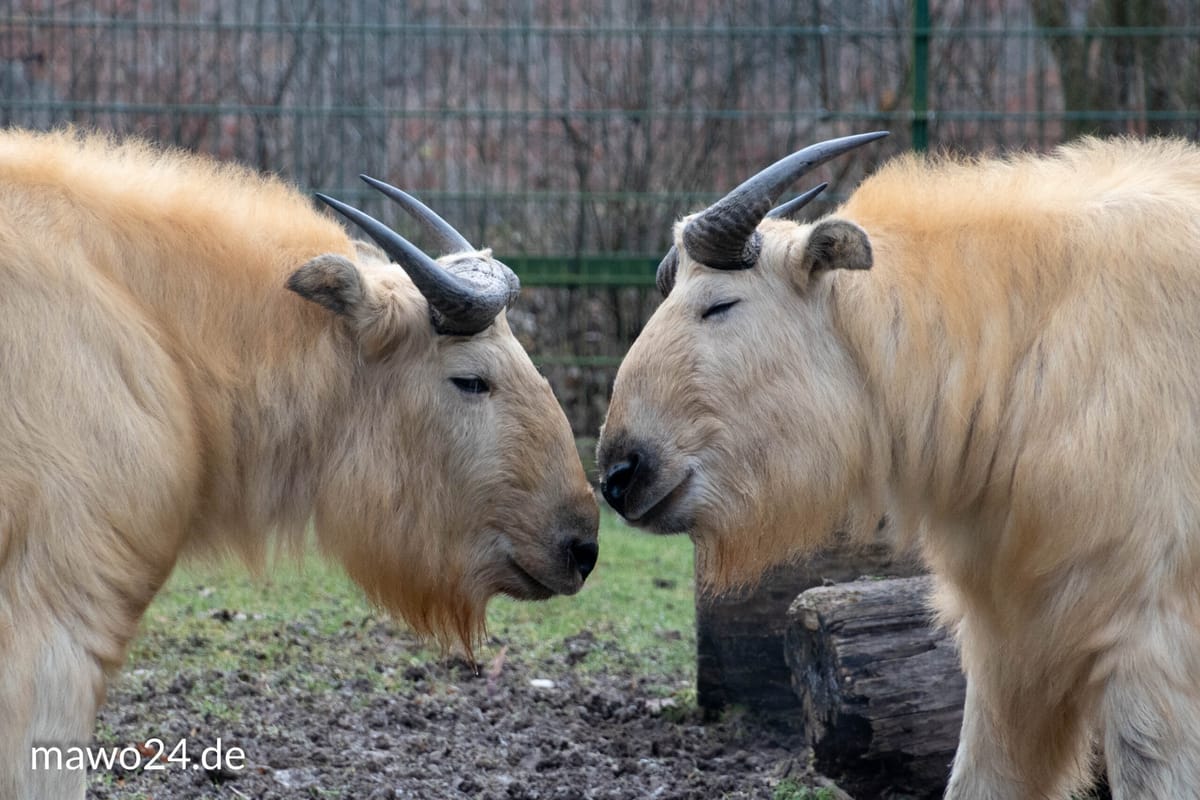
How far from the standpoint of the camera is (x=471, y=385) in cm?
405

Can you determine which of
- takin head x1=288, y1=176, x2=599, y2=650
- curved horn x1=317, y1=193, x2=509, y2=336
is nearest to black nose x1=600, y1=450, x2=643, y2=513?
takin head x1=288, y1=176, x2=599, y2=650

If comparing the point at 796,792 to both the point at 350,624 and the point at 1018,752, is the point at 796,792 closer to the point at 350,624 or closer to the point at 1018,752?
the point at 1018,752

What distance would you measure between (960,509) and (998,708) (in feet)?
1.81

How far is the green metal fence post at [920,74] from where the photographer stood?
8.85 m

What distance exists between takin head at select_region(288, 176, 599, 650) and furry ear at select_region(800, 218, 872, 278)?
0.84m

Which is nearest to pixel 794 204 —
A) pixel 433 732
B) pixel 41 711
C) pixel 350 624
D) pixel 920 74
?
pixel 433 732

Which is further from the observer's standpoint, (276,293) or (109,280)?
(276,293)

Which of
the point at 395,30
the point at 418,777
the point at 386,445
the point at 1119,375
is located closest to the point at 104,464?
the point at 386,445

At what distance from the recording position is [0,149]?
12.8ft

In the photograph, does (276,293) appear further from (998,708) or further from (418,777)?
(998,708)

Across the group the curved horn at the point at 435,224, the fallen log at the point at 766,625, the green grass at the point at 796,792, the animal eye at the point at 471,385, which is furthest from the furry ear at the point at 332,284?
the green grass at the point at 796,792

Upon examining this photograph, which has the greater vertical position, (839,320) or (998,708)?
(839,320)

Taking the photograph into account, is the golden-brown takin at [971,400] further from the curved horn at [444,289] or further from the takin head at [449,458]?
Answer: the curved horn at [444,289]

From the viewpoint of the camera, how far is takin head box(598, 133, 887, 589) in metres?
3.85
